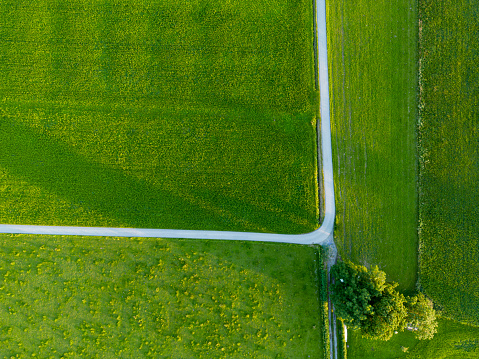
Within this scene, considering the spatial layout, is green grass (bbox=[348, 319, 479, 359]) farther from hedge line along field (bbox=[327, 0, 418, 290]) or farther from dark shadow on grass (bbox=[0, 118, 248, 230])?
dark shadow on grass (bbox=[0, 118, 248, 230])

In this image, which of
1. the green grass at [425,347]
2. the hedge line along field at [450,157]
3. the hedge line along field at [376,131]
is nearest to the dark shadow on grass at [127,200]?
the hedge line along field at [376,131]

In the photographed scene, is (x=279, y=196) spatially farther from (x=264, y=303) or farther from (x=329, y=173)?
(x=264, y=303)

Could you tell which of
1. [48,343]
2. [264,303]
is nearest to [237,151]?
[264,303]

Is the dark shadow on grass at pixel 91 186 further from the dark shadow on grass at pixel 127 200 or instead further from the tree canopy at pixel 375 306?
the tree canopy at pixel 375 306

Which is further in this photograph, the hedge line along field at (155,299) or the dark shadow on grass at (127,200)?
the dark shadow on grass at (127,200)

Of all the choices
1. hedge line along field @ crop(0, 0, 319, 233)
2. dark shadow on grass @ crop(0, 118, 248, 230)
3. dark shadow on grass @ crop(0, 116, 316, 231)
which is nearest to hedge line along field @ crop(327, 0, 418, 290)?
hedge line along field @ crop(0, 0, 319, 233)

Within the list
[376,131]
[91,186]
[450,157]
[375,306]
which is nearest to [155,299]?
[91,186]

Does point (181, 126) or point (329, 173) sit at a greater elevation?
point (181, 126)
